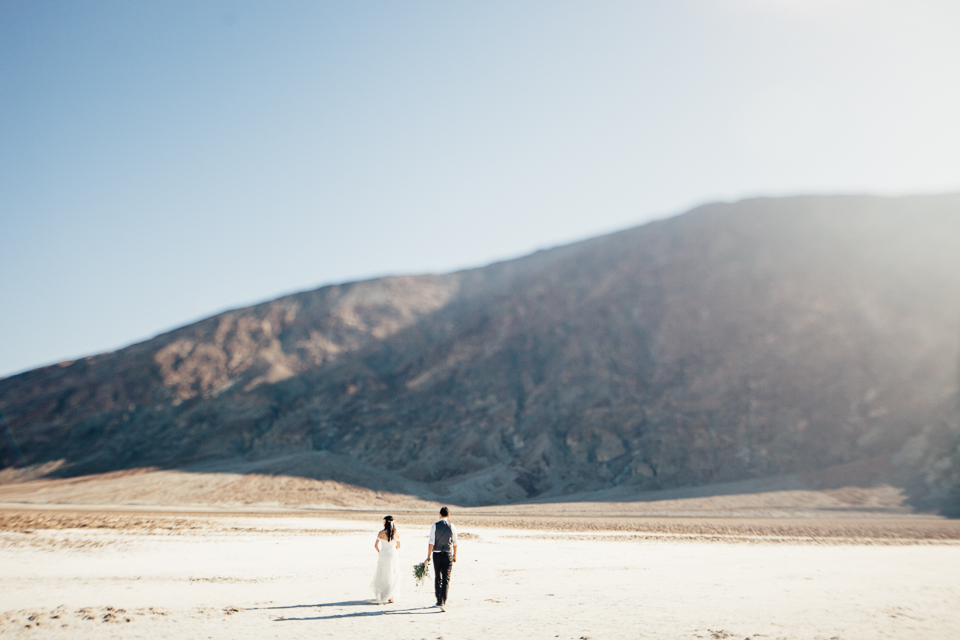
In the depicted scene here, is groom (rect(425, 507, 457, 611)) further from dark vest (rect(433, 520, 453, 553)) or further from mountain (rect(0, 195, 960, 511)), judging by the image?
Result: mountain (rect(0, 195, 960, 511))

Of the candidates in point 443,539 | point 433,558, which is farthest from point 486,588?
point 443,539

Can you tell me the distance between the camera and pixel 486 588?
9914 millimetres

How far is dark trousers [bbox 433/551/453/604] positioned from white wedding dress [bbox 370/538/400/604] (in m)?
0.78

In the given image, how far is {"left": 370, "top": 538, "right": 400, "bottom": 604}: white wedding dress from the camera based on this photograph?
8.52 meters

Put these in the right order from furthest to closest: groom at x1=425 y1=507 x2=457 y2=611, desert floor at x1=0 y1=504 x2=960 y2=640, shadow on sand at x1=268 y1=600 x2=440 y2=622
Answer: groom at x1=425 y1=507 x2=457 y2=611, shadow on sand at x1=268 y1=600 x2=440 y2=622, desert floor at x1=0 y1=504 x2=960 y2=640

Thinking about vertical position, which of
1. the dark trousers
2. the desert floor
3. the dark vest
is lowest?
the desert floor

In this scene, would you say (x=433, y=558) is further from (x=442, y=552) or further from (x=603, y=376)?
(x=603, y=376)

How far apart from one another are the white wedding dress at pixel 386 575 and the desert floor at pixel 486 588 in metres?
0.31

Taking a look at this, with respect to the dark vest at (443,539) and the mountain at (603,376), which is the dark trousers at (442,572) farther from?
the mountain at (603,376)

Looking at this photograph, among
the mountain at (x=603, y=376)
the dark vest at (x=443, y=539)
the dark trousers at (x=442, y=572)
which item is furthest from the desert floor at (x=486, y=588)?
the mountain at (x=603, y=376)

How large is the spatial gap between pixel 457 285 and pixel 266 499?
5275cm

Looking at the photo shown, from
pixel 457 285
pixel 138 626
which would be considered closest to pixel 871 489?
pixel 138 626

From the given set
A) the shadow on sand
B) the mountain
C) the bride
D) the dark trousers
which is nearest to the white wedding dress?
the bride

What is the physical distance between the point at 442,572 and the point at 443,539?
0.57 metres
